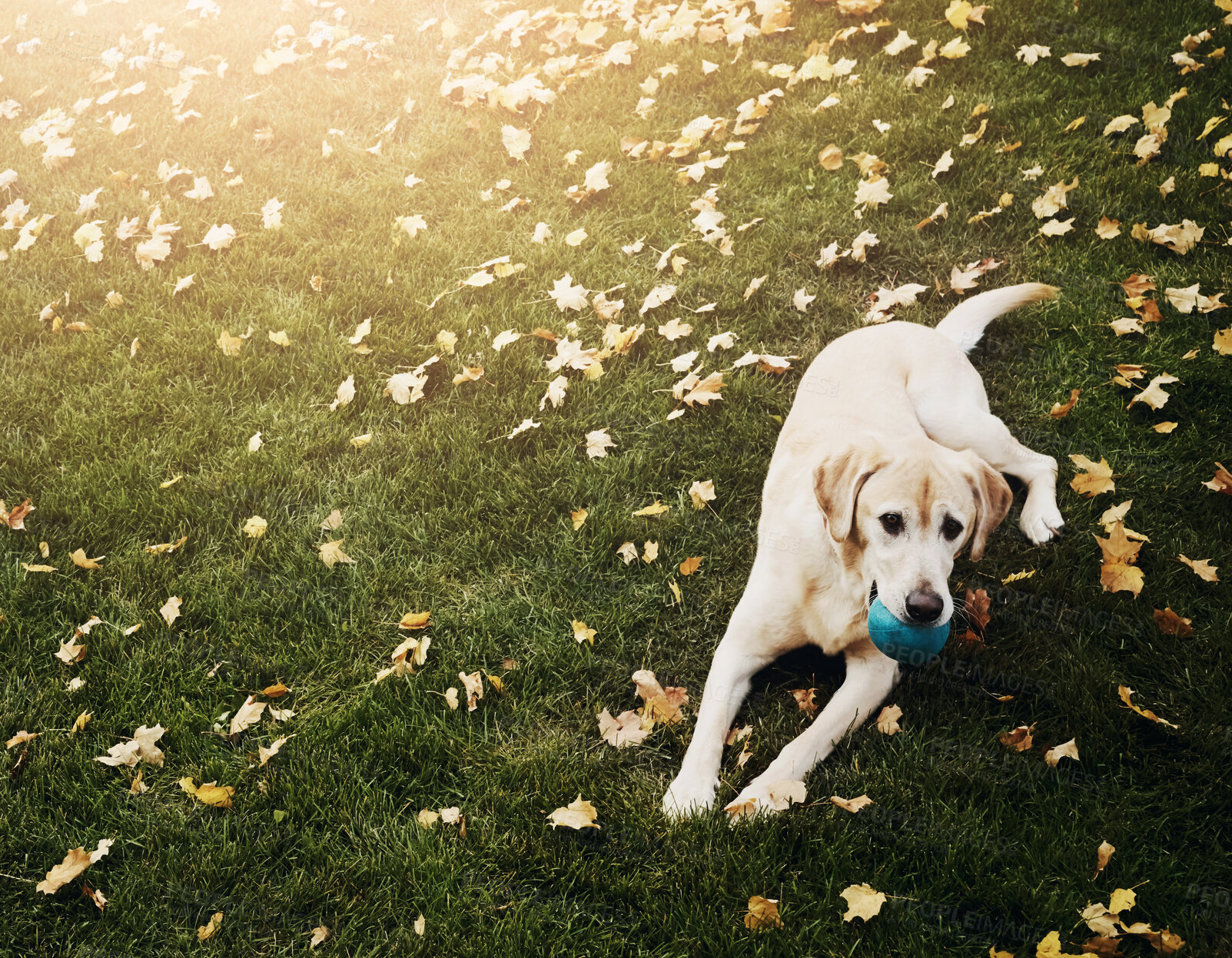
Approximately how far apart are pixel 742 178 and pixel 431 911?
175 inches

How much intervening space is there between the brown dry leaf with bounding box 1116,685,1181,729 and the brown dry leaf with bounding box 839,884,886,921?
3.55 ft

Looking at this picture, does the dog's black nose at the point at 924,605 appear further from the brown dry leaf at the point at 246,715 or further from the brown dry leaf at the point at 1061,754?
the brown dry leaf at the point at 246,715

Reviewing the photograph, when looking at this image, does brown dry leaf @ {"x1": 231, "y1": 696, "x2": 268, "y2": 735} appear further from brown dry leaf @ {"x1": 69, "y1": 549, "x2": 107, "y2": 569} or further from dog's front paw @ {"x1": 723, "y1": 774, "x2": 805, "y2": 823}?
dog's front paw @ {"x1": 723, "y1": 774, "x2": 805, "y2": 823}

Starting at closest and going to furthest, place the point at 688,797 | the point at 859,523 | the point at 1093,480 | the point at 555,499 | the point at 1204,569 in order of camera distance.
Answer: the point at 688,797 → the point at 859,523 → the point at 1204,569 → the point at 1093,480 → the point at 555,499

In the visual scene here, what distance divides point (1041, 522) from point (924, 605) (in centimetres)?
124

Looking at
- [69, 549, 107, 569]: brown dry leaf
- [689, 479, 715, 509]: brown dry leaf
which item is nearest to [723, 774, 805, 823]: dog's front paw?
[689, 479, 715, 509]: brown dry leaf

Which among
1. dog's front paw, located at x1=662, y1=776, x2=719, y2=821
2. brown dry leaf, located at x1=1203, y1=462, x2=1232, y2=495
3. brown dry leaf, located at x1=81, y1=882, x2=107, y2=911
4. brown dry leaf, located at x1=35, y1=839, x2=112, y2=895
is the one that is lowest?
brown dry leaf, located at x1=1203, y1=462, x2=1232, y2=495

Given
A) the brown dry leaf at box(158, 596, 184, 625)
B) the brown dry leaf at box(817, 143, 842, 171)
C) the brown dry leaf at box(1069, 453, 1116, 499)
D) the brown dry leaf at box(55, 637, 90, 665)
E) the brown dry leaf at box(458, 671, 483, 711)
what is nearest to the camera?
the brown dry leaf at box(458, 671, 483, 711)

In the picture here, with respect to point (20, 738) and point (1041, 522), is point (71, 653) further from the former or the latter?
point (1041, 522)

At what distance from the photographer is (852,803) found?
8.57 ft

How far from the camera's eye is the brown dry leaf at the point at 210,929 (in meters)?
2.46

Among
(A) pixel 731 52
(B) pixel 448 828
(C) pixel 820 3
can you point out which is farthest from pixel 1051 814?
(C) pixel 820 3

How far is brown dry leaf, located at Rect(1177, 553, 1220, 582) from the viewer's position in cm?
316

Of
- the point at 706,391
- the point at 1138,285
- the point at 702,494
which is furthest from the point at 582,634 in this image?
the point at 1138,285
